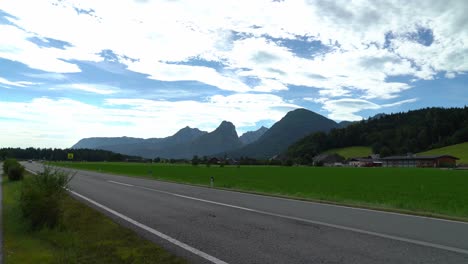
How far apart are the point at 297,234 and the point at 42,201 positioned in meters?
6.28

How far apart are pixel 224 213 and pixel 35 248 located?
582 centimetres

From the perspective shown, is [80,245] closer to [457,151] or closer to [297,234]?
[297,234]

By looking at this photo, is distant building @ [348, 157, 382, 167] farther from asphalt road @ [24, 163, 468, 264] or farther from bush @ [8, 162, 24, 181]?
asphalt road @ [24, 163, 468, 264]

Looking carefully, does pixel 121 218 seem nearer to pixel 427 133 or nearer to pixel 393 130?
pixel 427 133

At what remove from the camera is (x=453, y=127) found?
518 ft

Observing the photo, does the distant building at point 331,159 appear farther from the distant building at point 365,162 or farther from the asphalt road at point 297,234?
the asphalt road at point 297,234

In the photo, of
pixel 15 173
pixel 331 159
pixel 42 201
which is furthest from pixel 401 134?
pixel 42 201

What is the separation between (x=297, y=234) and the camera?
9016 mm

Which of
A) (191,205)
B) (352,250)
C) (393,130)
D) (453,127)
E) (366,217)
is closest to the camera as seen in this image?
(352,250)

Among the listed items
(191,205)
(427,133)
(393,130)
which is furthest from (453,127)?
(191,205)

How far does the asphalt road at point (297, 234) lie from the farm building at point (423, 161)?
412 feet

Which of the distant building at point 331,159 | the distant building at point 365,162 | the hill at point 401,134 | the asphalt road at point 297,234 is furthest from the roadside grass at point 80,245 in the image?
the distant building at point 331,159

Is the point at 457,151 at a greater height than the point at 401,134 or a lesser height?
lesser

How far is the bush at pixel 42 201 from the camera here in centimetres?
1023
